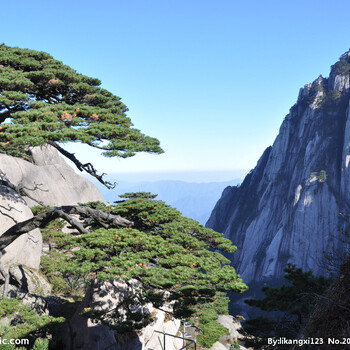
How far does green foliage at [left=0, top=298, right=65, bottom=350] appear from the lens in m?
9.27

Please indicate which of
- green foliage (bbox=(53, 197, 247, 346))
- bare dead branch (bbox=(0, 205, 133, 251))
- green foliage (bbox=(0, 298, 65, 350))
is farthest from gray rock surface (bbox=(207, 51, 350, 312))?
green foliage (bbox=(0, 298, 65, 350))

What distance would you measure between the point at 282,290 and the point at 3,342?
8.49m

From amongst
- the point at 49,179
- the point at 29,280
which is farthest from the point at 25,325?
the point at 49,179

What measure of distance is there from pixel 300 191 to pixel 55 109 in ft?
269

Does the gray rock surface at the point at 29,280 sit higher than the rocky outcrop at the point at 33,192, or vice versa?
the rocky outcrop at the point at 33,192

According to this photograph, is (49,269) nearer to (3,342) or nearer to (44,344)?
(44,344)

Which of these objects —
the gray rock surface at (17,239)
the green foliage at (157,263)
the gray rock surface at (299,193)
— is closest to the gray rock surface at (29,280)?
the gray rock surface at (17,239)

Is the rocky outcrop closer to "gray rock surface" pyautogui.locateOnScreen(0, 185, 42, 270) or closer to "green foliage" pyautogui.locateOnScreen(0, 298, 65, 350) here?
"gray rock surface" pyautogui.locateOnScreen(0, 185, 42, 270)

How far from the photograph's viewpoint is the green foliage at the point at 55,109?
7.96 metres

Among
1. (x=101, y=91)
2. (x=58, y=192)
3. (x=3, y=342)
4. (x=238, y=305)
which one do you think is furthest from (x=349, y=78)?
(x=3, y=342)

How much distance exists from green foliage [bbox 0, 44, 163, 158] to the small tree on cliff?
28 mm

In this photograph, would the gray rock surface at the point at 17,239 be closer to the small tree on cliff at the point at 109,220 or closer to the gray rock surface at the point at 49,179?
the small tree on cliff at the point at 109,220

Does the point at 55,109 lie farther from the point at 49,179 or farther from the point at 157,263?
the point at 49,179

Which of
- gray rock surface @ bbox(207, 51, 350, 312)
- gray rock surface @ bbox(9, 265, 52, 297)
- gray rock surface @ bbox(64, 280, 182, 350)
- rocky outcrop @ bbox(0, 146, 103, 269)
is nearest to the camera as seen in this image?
gray rock surface @ bbox(64, 280, 182, 350)
